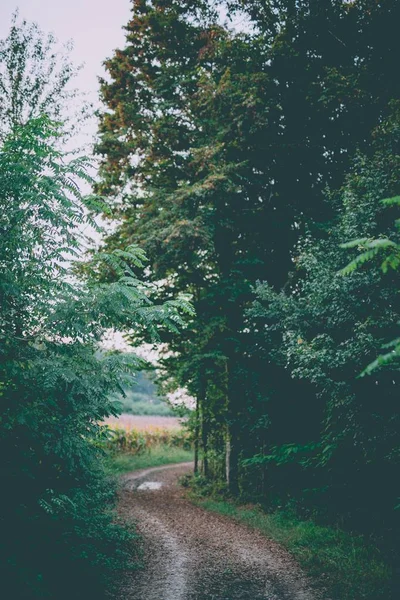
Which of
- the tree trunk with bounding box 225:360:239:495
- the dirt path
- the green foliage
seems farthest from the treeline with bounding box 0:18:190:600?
the tree trunk with bounding box 225:360:239:495

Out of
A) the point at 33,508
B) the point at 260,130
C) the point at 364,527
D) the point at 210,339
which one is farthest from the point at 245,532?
the point at 260,130

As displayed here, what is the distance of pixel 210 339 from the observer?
14.1 m

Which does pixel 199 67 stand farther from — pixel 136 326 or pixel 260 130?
pixel 136 326

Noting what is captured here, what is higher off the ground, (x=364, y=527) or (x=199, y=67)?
(x=199, y=67)

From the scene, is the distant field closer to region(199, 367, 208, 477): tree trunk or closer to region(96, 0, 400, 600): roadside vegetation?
region(199, 367, 208, 477): tree trunk

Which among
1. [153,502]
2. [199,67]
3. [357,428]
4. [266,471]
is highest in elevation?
[199,67]

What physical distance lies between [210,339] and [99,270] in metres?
4.42

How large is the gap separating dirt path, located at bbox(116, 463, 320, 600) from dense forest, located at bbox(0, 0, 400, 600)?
2.56ft

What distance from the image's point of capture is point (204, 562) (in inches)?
337

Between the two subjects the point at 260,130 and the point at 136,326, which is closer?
the point at 136,326

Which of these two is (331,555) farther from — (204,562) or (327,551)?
(204,562)

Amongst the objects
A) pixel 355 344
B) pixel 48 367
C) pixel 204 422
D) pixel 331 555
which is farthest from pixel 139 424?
pixel 48 367

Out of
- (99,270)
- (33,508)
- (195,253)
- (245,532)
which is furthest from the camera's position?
(195,253)

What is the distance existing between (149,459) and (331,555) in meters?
18.5
